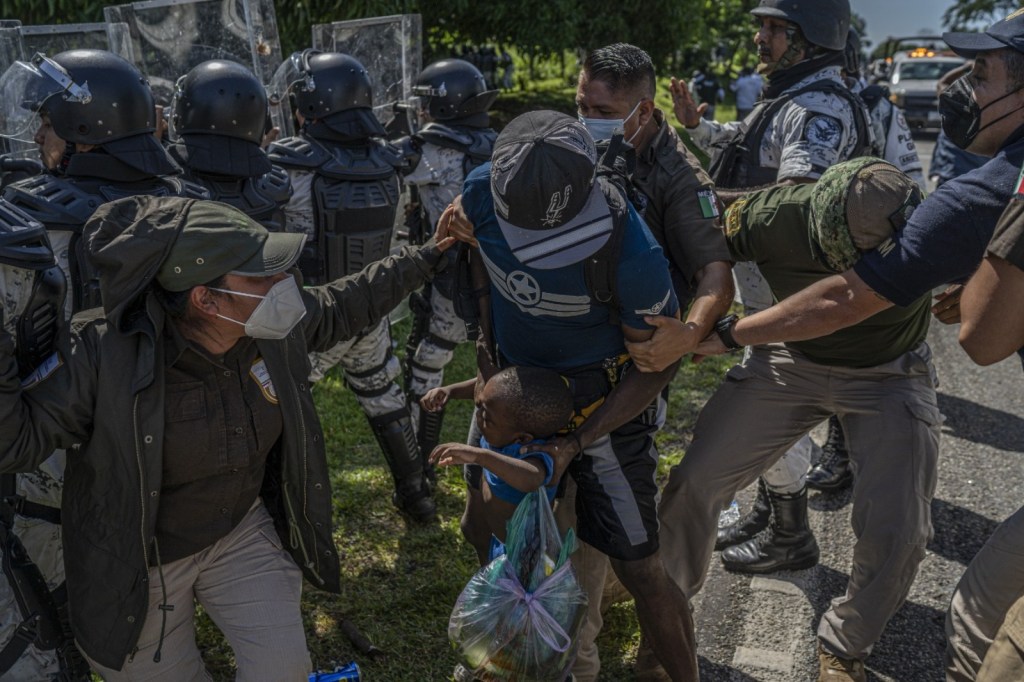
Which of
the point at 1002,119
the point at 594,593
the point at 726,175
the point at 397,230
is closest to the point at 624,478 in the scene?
the point at 594,593

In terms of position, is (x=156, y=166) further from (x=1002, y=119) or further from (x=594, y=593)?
(x=1002, y=119)

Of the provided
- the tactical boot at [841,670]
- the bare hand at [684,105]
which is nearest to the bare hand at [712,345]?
the tactical boot at [841,670]

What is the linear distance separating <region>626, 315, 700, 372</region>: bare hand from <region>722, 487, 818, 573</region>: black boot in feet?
4.94

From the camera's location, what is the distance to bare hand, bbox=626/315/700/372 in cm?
297

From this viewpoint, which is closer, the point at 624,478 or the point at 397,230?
the point at 624,478

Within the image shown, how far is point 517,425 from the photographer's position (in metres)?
2.95

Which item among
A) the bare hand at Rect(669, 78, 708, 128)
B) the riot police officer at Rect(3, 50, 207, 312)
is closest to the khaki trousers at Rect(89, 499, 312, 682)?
the riot police officer at Rect(3, 50, 207, 312)

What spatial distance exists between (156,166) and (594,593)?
218 centimetres

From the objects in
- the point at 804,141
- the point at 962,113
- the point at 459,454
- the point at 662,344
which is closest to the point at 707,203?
the point at 662,344

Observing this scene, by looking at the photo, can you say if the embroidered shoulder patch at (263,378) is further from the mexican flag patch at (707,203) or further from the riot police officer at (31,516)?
the mexican flag patch at (707,203)

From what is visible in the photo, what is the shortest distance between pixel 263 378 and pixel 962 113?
222 cm

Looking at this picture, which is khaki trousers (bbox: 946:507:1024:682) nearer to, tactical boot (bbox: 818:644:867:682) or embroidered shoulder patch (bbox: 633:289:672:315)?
tactical boot (bbox: 818:644:867:682)

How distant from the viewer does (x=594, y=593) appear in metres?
3.43

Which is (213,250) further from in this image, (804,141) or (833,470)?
(833,470)
